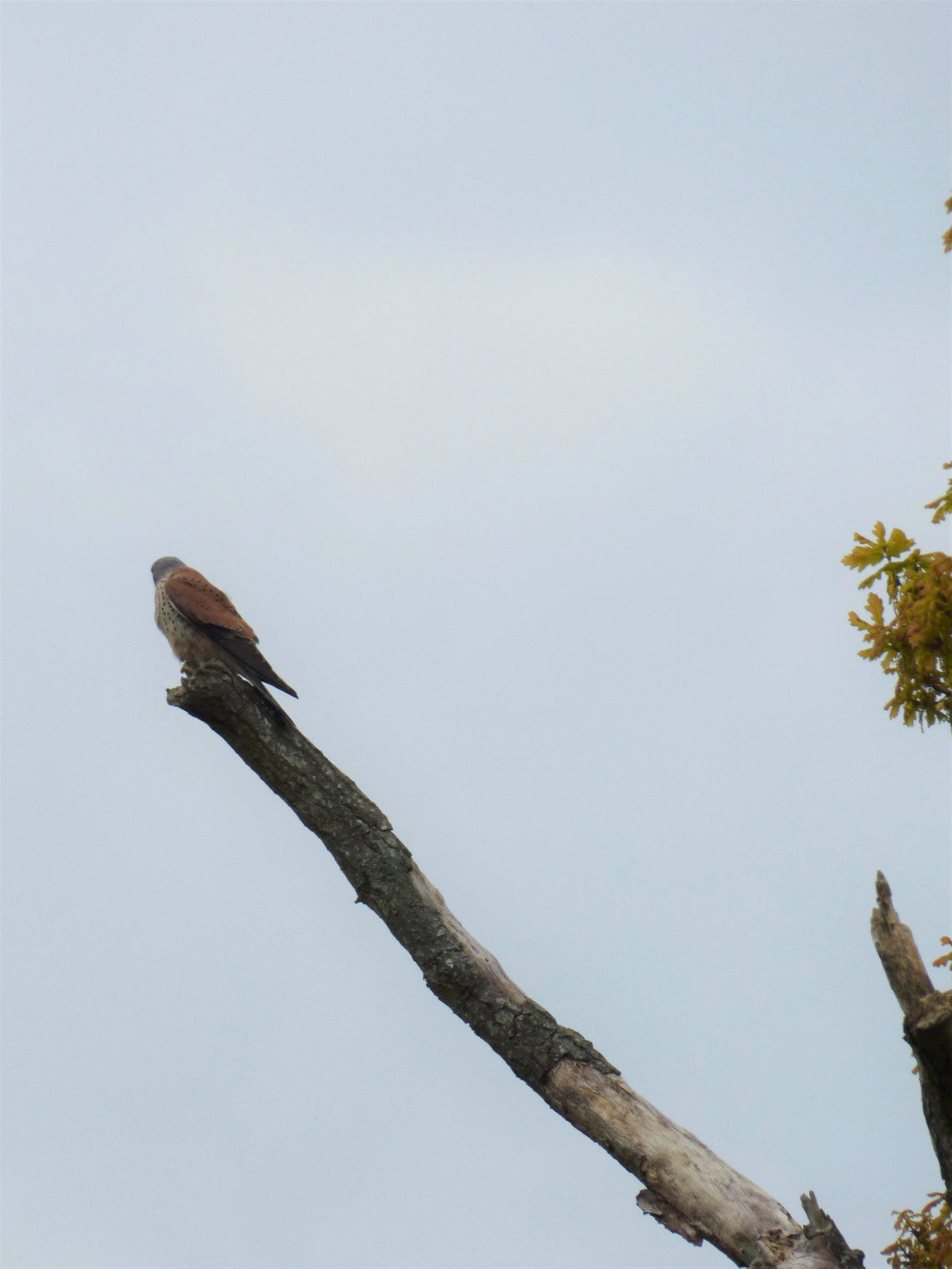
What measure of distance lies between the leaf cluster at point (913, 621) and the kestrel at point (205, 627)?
9.50 ft

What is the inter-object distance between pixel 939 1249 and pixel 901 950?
1002 mm

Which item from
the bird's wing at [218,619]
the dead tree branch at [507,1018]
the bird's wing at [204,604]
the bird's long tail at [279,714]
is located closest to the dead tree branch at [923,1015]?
the dead tree branch at [507,1018]

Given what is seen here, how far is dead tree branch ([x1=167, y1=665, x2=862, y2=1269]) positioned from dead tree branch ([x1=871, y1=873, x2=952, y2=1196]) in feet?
1.76

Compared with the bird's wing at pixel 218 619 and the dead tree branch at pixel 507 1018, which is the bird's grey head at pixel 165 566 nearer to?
the bird's wing at pixel 218 619

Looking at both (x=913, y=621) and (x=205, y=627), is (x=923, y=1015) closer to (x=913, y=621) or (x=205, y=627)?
(x=913, y=621)

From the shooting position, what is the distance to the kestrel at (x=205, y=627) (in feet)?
20.0

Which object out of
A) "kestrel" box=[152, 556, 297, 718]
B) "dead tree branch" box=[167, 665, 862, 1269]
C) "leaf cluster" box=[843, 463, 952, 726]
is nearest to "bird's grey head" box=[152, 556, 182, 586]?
"kestrel" box=[152, 556, 297, 718]

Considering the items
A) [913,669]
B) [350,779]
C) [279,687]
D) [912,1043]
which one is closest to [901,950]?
[912,1043]

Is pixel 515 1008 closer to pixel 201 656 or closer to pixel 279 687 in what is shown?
pixel 279 687

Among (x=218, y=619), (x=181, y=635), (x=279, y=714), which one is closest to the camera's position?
(x=279, y=714)

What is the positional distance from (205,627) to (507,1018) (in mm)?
2887

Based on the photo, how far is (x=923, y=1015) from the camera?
382 cm

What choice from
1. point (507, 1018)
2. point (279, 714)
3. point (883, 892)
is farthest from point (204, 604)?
point (883, 892)

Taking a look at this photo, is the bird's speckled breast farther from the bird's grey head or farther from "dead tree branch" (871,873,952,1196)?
"dead tree branch" (871,873,952,1196)
